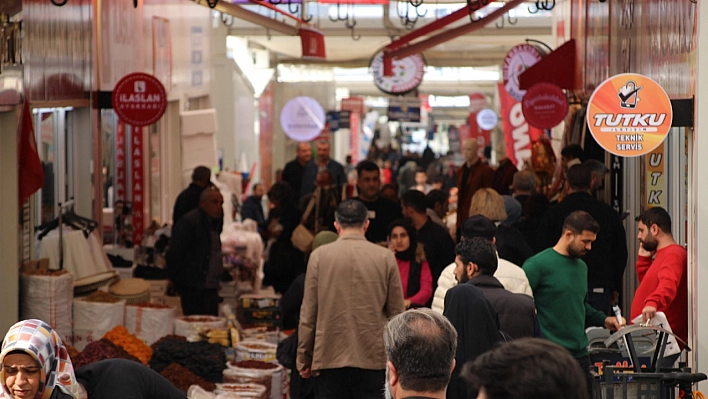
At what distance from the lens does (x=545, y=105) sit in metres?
12.4

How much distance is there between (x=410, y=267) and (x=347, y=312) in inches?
66.5

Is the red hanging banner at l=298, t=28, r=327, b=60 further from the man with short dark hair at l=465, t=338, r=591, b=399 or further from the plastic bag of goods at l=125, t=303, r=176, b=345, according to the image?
the man with short dark hair at l=465, t=338, r=591, b=399

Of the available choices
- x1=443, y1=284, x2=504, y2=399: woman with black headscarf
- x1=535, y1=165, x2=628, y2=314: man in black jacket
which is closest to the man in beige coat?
x1=443, y1=284, x2=504, y2=399: woman with black headscarf

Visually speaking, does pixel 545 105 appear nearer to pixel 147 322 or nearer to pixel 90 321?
pixel 147 322

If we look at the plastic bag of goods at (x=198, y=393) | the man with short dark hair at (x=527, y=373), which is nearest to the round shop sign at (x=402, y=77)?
the plastic bag of goods at (x=198, y=393)

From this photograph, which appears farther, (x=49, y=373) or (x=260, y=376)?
(x=260, y=376)

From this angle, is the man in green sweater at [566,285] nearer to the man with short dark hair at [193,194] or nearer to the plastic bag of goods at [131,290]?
the plastic bag of goods at [131,290]

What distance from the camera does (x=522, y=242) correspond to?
8.29 m

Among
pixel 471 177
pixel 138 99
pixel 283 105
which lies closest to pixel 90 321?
pixel 138 99

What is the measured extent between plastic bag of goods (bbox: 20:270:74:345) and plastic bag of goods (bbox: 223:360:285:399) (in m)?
1.41

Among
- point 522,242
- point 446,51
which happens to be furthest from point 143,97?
Answer: point 446,51

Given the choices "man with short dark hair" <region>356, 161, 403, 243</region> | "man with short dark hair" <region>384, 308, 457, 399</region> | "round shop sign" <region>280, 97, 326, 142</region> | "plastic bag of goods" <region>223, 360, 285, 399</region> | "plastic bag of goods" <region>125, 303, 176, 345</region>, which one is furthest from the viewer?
"round shop sign" <region>280, 97, 326, 142</region>

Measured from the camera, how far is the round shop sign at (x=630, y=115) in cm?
695

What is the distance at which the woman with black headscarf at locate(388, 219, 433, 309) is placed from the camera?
8086mm
